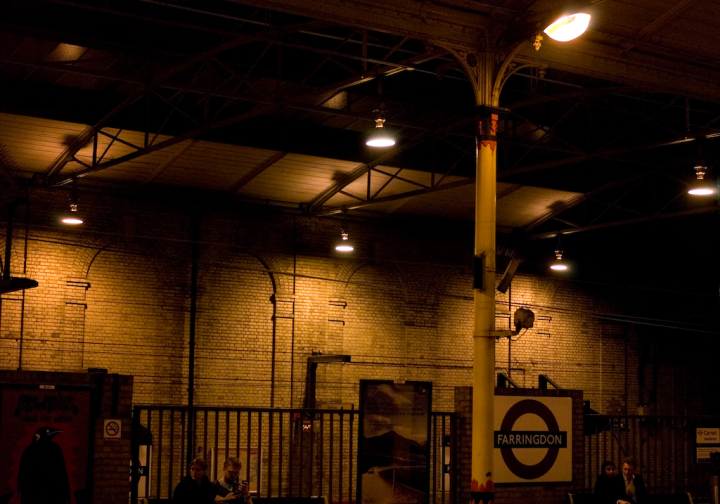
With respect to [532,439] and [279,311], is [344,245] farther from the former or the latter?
[532,439]

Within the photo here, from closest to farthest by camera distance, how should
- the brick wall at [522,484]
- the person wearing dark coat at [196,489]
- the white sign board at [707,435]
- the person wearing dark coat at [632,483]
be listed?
the person wearing dark coat at [196,489] → the brick wall at [522,484] → the person wearing dark coat at [632,483] → the white sign board at [707,435]

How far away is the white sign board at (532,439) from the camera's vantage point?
13484 millimetres

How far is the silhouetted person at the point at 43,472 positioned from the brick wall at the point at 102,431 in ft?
Answer: 1.14

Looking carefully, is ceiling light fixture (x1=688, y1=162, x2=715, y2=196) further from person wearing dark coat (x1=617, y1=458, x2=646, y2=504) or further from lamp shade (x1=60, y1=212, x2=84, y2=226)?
lamp shade (x1=60, y1=212, x2=84, y2=226)

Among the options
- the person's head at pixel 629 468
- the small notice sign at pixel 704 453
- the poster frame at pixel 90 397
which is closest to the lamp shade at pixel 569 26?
the poster frame at pixel 90 397

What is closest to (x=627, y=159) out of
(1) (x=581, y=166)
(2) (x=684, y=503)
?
(1) (x=581, y=166)

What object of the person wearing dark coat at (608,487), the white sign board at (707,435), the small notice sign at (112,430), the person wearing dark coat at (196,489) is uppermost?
the small notice sign at (112,430)

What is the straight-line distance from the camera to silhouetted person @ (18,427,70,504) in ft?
34.0

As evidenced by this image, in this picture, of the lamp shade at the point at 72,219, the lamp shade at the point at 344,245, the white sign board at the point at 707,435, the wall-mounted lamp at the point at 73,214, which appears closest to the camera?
the white sign board at the point at 707,435

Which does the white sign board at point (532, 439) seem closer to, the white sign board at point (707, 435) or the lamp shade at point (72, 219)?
the white sign board at point (707, 435)

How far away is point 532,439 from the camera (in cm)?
1379

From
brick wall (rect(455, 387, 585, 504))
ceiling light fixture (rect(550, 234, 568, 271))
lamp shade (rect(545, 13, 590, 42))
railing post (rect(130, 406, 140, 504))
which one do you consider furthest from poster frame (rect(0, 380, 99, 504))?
ceiling light fixture (rect(550, 234, 568, 271))

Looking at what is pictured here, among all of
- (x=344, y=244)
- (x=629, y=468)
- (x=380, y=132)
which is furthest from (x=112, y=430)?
(x=344, y=244)

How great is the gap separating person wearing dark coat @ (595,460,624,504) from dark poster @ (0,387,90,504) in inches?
289
